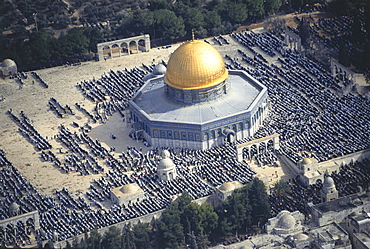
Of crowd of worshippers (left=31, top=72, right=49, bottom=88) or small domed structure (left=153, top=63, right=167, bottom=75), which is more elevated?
small domed structure (left=153, top=63, right=167, bottom=75)

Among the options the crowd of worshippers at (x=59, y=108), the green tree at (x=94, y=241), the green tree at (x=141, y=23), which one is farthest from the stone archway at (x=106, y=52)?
the green tree at (x=94, y=241)

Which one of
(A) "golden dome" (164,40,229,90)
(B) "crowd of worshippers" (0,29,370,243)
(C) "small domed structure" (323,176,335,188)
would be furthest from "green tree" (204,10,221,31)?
(C) "small domed structure" (323,176,335,188)

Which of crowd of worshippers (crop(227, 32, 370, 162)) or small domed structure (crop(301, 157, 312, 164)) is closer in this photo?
small domed structure (crop(301, 157, 312, 164))

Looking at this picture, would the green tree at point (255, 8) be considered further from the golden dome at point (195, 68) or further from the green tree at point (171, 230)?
the green tree at point (171, 230)

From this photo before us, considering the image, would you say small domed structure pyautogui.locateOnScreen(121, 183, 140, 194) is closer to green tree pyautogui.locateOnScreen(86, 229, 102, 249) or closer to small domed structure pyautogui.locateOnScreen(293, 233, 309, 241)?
green tree pyautogui.locateOnScreen(86, 229, 102, 249)

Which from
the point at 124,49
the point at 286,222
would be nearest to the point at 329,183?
the point at 286,222

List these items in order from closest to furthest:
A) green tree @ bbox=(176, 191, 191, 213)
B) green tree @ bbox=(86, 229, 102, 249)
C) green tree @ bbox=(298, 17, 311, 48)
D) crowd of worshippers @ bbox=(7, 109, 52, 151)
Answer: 1. green tree @ bbox=(86, 229, 102, 249)
2. green tree @ bbox=(176, 191, 191, 213)
3. crowd of worshippers @ bbox=(7, 109, 52, 151)
4. green tree @ bbox=(298, 17, 311, 48)

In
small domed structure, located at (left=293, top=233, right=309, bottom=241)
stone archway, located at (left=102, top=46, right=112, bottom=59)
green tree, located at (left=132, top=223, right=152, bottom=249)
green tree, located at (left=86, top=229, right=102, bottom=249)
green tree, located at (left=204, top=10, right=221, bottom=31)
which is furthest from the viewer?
green tree, located at (left=204, top=10, right=221, bottom=31)

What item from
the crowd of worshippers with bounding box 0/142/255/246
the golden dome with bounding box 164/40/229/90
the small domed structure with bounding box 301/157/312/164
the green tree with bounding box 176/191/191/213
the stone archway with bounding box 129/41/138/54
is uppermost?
the golden dome with bounding box 164/40/229/90
